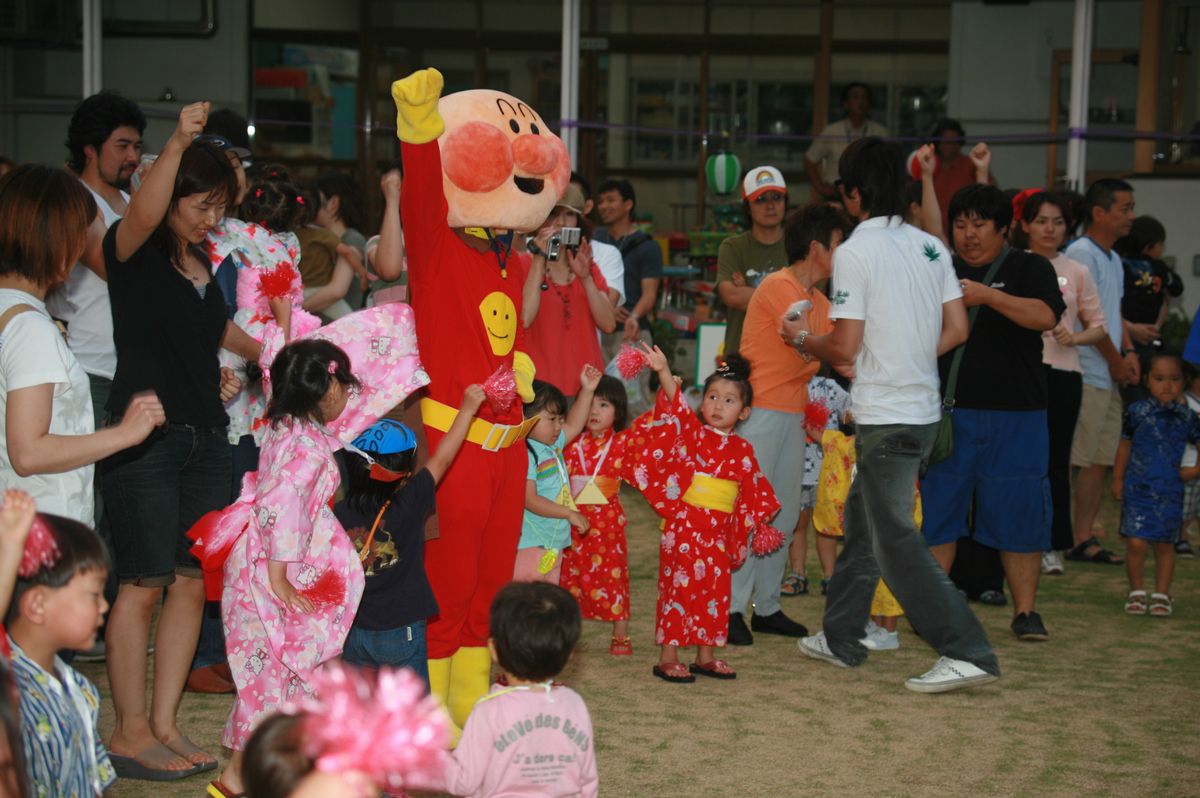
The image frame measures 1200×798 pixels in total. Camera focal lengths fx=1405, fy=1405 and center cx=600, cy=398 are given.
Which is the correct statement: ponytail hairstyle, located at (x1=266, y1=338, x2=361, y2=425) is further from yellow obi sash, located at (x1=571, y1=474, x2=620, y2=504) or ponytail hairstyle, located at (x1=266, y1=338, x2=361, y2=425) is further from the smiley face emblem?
yellow obi sash, located at (x1=571, y1=474, x2=620, y2=504)

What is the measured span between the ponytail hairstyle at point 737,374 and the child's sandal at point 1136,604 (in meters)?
2.29

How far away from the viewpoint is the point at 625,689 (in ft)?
16.5

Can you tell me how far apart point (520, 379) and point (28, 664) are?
215 centimetres

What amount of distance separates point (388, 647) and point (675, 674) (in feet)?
5.63

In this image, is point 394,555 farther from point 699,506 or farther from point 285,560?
point 699,506

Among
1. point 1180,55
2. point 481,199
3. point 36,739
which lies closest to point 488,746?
point 36,739

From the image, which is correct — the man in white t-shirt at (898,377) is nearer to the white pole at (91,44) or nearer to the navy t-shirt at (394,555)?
the navy t-shirt at (394,555)

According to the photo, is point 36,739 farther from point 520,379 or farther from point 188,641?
point 520,379

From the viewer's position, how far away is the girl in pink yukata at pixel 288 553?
11.2ft

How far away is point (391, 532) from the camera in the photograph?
3643 mm

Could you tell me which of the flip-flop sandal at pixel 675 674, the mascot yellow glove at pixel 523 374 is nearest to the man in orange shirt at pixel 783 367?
the flip-flop sandal at pixel 675 674

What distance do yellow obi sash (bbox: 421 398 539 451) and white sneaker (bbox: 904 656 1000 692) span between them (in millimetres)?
1915

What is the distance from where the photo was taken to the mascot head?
13.4 feet

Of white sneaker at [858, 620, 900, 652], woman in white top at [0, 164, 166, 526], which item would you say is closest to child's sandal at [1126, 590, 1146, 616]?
white sneaker at [858, 620, 900, 652]
